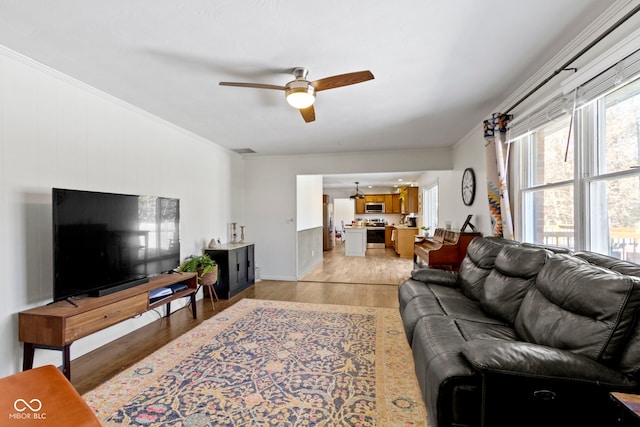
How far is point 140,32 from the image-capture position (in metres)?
1.81

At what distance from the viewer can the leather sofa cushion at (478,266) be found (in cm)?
257

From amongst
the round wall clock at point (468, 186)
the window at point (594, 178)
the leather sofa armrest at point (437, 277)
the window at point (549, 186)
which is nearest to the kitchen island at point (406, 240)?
the round wall clock at point (468, 186)

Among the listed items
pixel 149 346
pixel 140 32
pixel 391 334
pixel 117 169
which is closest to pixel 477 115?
pixel 391 334

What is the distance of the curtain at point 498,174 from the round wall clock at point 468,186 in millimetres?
858

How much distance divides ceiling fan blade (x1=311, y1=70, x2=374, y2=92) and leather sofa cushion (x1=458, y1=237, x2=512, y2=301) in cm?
184

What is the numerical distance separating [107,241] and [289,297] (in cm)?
Answer: 248

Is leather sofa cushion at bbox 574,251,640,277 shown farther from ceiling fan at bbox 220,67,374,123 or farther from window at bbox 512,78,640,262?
ceiling fan at bbox 220,67,374,123

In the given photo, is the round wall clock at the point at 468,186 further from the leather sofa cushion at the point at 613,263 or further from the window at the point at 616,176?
the leather sofa cushion at the point at 613,263

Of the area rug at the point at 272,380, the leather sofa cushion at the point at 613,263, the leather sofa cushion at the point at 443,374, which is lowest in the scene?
the area rug at the point at 272,380

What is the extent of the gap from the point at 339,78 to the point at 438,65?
814 millimetres

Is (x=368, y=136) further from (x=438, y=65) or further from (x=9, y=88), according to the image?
(x=9, y=88)

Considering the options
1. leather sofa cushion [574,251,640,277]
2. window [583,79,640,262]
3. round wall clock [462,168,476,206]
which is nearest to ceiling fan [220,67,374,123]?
window [583,79,640,262]

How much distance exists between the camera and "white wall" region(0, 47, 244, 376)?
2.07 m

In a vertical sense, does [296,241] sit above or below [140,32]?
below
